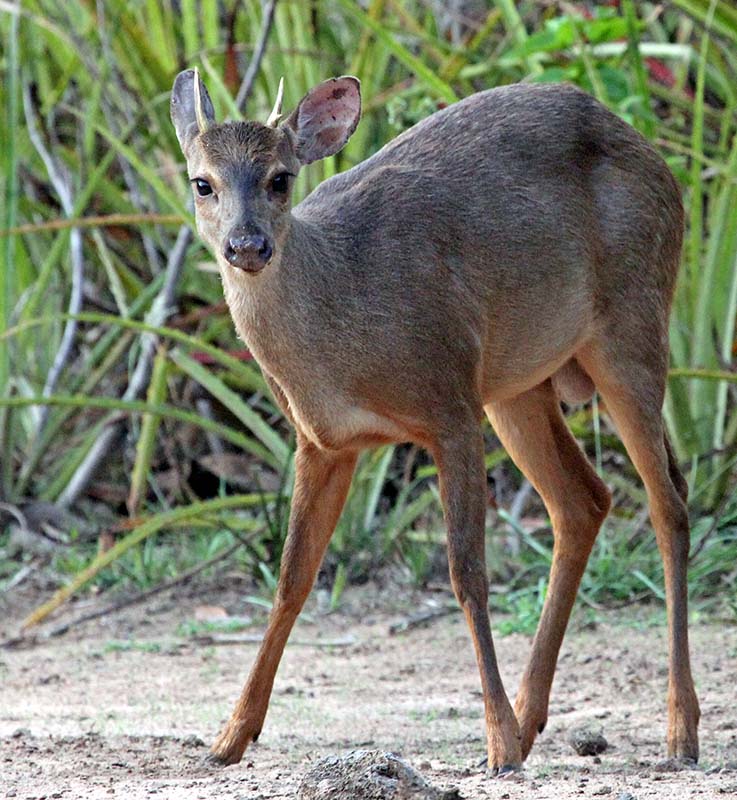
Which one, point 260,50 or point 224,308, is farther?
point 224,308

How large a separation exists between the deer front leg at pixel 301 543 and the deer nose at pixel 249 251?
830 millimetres

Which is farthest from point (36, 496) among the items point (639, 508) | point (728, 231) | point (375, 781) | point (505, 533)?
point (375, 781)

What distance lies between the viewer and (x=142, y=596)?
6.41 meters

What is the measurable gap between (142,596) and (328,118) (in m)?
2.62

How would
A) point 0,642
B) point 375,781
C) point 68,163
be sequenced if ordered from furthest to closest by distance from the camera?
point 68,163, point 0,642, point 375,781

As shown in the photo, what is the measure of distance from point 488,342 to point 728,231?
2282 millimetres

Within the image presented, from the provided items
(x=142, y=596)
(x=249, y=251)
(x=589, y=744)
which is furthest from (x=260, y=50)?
(x=589, y=744)

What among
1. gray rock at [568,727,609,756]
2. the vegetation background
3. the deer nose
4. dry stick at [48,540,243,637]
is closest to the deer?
the deer nose

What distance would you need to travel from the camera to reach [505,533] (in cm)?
683

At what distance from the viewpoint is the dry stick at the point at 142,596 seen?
6.30m

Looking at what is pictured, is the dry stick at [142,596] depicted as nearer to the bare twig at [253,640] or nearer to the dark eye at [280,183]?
the bare twig at [253,640]

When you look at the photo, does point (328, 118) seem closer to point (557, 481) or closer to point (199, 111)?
point (199, 111)

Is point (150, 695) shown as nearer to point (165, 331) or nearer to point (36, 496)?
point (165, 331)

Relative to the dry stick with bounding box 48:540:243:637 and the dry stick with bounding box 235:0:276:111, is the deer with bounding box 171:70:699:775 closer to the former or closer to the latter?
the dry stick with bounding box 48:540:243:637
